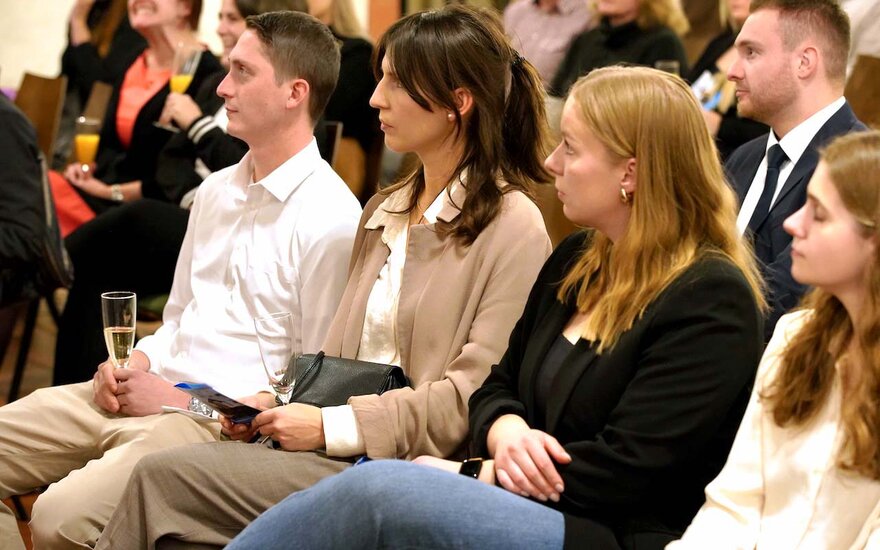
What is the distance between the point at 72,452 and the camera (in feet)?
8.14

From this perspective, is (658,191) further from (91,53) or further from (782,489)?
(91,53)

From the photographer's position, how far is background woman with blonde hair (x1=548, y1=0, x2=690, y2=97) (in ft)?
14.0

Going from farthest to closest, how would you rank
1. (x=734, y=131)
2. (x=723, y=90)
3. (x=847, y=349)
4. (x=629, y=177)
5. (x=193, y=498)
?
(x=723, y=90)
(x=734, y=131)
(x=193, y=498)
(x=629, y=177)
(x=847, y=349)

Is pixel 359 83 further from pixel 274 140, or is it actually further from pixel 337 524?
pixel 337 524

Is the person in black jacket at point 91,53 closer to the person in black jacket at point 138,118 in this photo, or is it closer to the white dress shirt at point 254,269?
the person in black jacket at point 138,118

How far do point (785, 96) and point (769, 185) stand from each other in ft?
0.69

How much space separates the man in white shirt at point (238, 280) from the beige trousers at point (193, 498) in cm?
26

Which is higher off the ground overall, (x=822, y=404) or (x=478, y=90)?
(x=478, y=90)

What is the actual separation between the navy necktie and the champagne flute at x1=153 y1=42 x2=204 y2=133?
1978mm

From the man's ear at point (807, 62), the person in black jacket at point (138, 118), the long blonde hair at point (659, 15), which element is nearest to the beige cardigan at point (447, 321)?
the man's ear at point (807, 62)

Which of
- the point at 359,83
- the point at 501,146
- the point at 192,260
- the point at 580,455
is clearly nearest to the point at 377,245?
the point at 501,146

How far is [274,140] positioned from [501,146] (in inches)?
23.8

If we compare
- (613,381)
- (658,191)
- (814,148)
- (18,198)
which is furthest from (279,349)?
(18,198)

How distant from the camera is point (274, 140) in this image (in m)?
2.66
